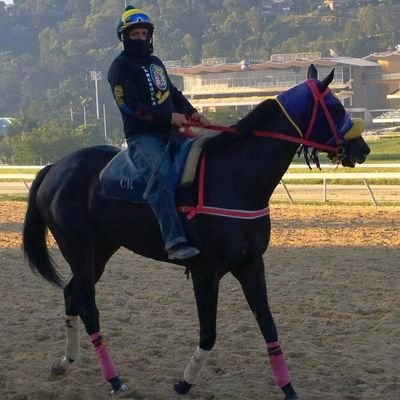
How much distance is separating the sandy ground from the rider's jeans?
108cm

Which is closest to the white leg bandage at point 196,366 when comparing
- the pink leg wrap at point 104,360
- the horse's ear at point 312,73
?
the pink leg wrap at point 104,360

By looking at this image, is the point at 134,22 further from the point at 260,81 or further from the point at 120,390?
the point at 260,81

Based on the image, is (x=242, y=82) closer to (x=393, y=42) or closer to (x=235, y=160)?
(x=393, y=42)

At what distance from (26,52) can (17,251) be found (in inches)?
5049

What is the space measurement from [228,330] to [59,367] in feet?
5.28

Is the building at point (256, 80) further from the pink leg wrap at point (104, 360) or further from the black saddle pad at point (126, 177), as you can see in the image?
the pink leg wrap at point (104, 360)

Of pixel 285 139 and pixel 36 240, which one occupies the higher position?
pixel 285 139

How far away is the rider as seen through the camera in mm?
4977

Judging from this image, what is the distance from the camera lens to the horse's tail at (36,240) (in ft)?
19.9

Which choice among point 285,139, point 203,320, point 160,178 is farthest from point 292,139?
point 203,320

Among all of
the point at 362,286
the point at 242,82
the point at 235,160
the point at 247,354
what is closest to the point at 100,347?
the point at 247,354

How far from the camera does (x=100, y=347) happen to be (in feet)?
17.7

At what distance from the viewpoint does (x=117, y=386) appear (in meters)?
5.23

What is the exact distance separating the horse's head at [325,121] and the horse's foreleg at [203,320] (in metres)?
1.05
